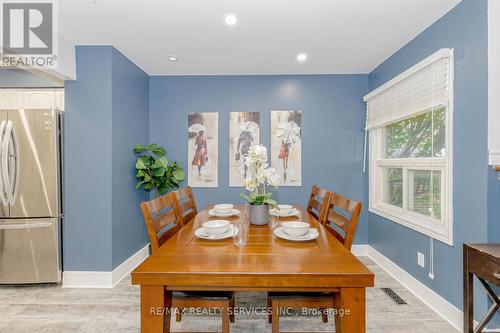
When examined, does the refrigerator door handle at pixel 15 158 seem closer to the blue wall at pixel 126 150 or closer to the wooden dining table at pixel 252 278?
the blue wall at pixel 126 150

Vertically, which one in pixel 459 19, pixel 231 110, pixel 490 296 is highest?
pixel 459 19

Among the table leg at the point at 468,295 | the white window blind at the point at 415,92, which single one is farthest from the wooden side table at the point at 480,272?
the white window blind at the point at 415,92

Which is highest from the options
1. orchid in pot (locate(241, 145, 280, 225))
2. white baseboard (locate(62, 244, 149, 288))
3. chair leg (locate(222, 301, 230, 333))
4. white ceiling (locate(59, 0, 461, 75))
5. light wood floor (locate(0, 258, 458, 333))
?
white ceiling (locate(59, 0, 461, 75))

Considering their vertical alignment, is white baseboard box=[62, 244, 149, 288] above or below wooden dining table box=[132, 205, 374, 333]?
below

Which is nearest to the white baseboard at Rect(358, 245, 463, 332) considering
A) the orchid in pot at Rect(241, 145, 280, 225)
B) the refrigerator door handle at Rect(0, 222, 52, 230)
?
the orchid in pot at Rect(241, 145, 280, 225)

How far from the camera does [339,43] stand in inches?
Result: 108

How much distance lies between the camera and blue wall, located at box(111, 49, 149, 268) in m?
2.87

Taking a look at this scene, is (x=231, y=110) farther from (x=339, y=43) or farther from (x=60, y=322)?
(x=60, y=322)

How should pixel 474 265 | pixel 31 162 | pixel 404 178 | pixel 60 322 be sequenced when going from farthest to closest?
pixel 404 178
pixel 31 162
pixel 60 322
pixel 474 265

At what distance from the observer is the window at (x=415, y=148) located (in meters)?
2.17

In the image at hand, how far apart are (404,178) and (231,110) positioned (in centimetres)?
227

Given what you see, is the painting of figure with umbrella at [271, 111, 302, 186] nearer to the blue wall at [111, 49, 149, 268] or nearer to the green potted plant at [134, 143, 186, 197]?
the green potted plant at [134, 143, 186, 197]

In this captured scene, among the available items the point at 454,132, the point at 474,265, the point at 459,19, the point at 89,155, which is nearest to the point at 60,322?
the point at 89,155

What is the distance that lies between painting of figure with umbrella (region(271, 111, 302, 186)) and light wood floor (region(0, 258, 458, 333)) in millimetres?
1615
